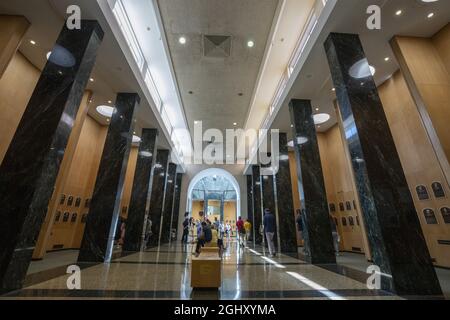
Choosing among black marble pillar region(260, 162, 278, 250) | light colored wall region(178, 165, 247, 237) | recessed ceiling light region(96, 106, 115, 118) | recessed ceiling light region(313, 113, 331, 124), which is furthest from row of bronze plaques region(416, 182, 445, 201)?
light colored wall region(178, 165, 247, 237)

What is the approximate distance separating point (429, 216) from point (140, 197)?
415 inches

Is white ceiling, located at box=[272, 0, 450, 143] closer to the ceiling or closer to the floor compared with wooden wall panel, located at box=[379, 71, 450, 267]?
closer to the ceiling

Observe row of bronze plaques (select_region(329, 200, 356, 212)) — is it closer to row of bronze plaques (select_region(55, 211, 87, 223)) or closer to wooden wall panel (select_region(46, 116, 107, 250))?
wooden wall panel (select_region(46, 116, 107, 250))

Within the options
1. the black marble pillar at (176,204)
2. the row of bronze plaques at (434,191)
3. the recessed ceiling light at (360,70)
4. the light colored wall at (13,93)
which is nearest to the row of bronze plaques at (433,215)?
the row of bronze plaques at (434,191)

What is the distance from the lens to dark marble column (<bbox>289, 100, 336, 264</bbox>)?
659cm

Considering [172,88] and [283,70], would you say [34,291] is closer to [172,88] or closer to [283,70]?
[172,88]

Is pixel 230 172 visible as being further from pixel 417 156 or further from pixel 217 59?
pixel 417 156

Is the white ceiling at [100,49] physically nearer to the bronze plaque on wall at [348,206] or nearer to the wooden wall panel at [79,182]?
the wooden wall panel at [79,182]

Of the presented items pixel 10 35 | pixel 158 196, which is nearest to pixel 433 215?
pixel 158 196

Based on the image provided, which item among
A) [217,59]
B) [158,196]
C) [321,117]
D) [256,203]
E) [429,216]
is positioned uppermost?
[217,59]

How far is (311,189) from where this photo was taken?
7.14 metres

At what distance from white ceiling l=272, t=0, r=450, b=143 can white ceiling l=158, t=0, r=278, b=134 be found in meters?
2.27
